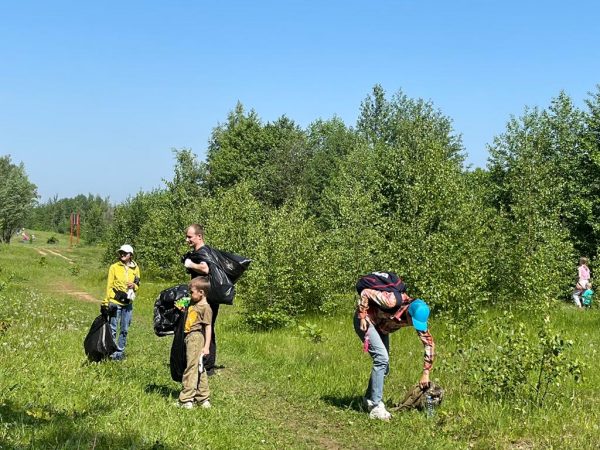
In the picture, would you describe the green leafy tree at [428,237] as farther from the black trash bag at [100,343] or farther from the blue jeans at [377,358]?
the black trash bag at [100,343]

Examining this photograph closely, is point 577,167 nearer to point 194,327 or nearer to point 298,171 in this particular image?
point 298,171

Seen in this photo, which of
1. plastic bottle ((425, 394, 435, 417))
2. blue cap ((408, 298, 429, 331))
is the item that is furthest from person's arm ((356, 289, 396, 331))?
plastic bottle ((425, 394, 435, 417))

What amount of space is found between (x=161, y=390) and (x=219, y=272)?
1.84 m

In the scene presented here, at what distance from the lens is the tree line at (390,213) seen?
53.0 feet

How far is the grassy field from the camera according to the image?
17.7 ft

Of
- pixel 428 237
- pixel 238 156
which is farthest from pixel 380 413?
pixel 238 156

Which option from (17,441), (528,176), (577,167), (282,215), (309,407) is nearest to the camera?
(17,441)

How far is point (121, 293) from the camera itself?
9.98m

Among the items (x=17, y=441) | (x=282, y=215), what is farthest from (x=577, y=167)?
(x=17, y=441)

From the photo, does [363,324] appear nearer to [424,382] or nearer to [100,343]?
[424,382]

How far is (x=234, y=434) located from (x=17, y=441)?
2.16 meters

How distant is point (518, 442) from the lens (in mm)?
5977

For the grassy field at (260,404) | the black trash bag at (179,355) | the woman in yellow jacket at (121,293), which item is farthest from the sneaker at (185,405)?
the woman in yellow jacket at (121,293)

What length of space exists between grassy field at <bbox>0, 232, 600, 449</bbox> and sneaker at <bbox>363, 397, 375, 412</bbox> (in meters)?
0.17
